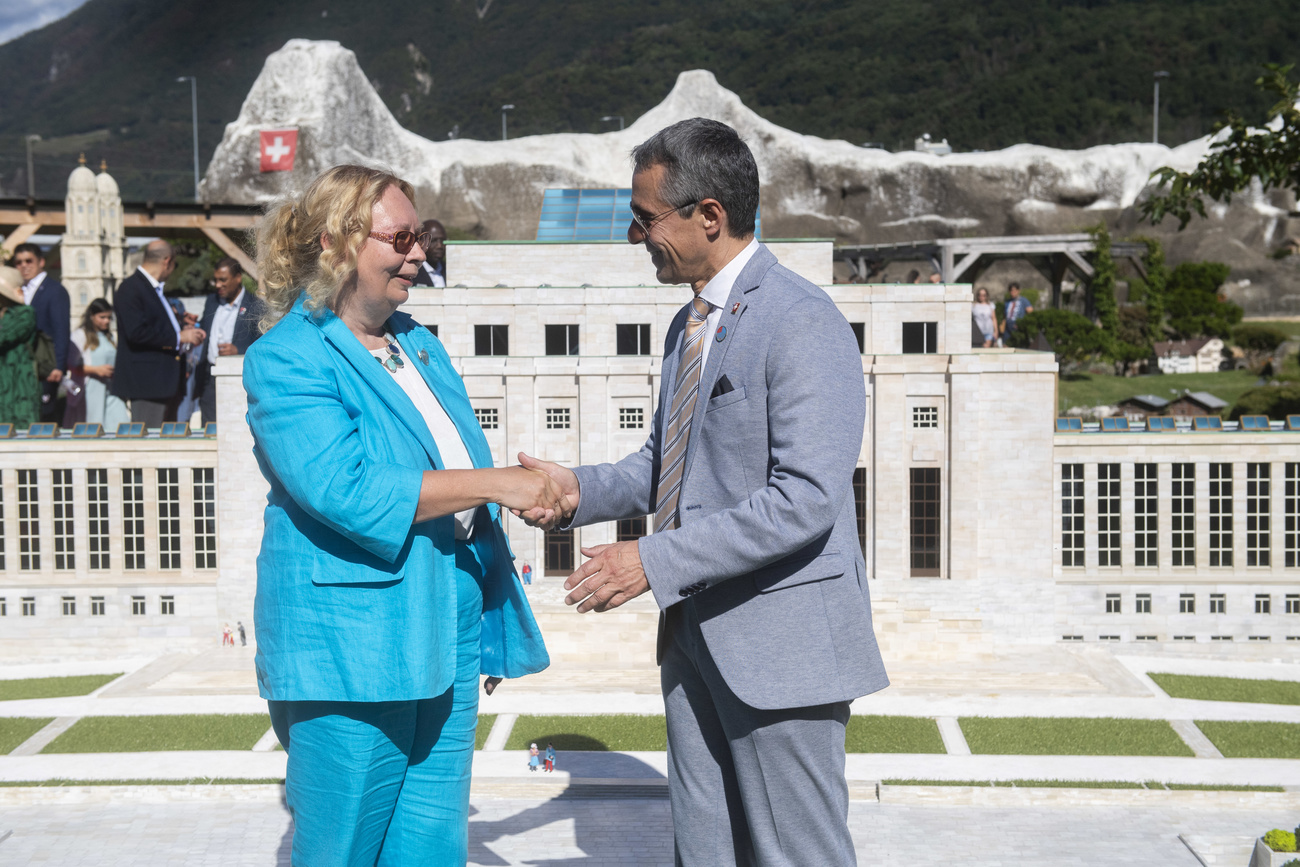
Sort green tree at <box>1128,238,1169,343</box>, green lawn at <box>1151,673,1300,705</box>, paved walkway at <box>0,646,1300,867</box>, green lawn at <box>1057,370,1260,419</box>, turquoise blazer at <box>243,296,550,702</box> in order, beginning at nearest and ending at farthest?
turquoise blazer at <box>243,296,550,702</box>, paved walkway at <box>0,646,1300,867</box>, green lawn at <box>1151,673,1300,705</box>, green lawn at <box>1057,370,1260,419</box>, green tree at <box>1128,238,1169,343</box>

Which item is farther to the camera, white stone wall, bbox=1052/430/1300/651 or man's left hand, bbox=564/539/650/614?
white stone wall, bbox=1052/430/1300/651

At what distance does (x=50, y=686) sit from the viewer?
82.5ft

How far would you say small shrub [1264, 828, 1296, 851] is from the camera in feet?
37.1

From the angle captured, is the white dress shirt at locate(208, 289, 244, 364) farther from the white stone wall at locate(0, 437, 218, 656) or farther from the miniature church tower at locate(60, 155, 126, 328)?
the miniature church tower at locate(60, 155, 126, 328)

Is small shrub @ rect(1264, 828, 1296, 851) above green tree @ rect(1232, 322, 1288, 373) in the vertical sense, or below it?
below

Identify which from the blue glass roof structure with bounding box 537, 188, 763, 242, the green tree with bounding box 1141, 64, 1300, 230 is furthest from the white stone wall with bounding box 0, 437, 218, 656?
the green tree with bounding box 1141, 64, 1300, 230

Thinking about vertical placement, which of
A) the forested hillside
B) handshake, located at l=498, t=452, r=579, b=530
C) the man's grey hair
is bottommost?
handshake, located at l=498, t=452, r=579, b=530

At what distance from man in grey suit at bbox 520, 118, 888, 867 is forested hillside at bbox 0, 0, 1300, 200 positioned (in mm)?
105250

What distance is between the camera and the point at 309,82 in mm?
70250

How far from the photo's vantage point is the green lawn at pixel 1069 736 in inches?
777

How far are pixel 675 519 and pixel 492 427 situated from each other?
24.8 meters

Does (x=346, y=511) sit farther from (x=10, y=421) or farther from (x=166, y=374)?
(x=10, y=421)

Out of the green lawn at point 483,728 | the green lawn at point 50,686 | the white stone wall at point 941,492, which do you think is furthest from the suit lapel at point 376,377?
the white stone wall at point 941,492

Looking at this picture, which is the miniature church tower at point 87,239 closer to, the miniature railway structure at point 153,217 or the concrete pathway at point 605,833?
the miniature railway structure at point 153,217
